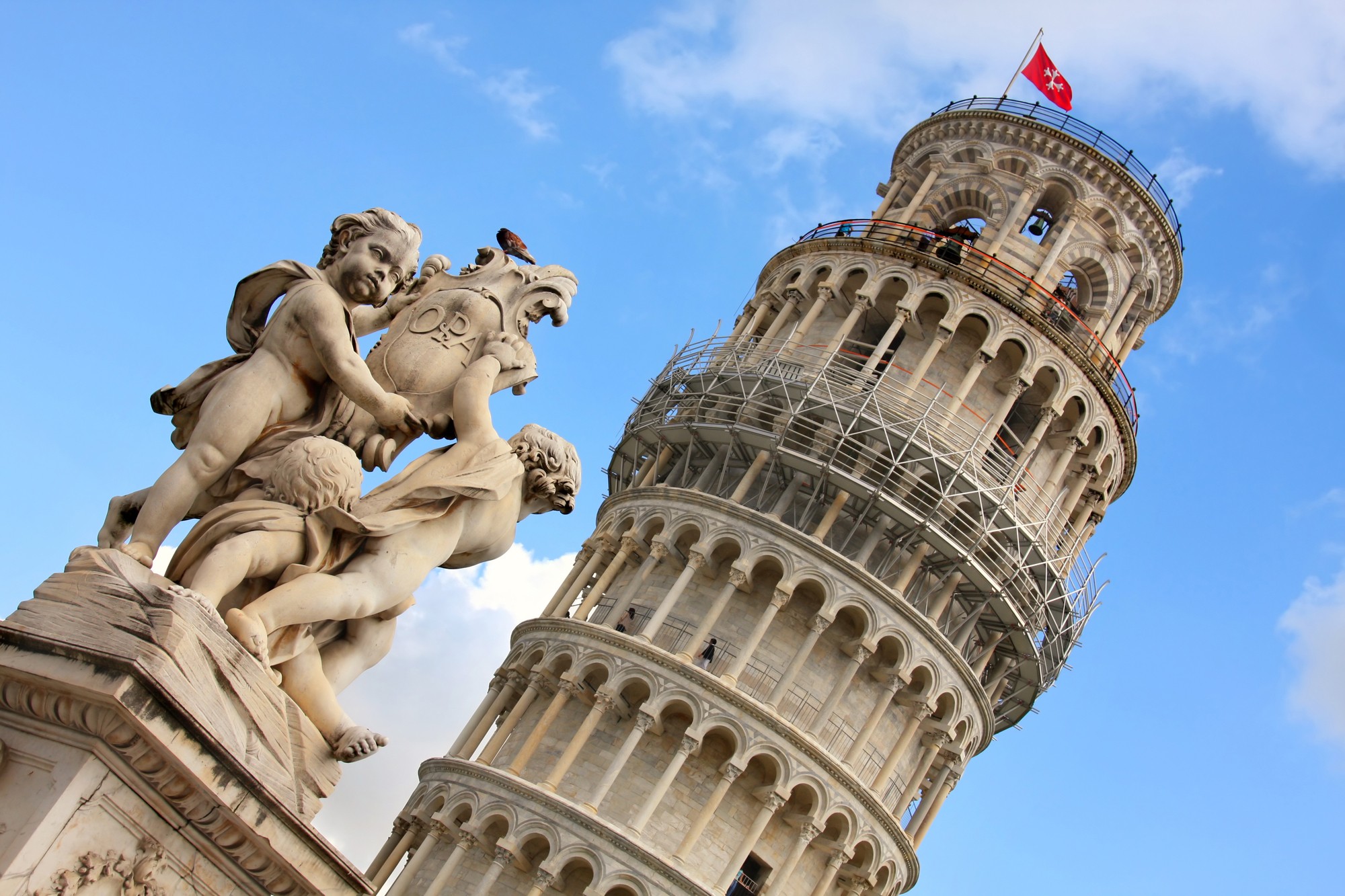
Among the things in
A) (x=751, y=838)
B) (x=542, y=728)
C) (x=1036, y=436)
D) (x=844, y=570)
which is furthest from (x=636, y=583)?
(x=1036, y=436)

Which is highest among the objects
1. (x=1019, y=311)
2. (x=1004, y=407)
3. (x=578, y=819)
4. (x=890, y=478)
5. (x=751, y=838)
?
(x=1019, y=311)

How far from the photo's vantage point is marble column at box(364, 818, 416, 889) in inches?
1160

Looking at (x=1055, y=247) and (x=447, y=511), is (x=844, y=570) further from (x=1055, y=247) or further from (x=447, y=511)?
(x=447, y=511)

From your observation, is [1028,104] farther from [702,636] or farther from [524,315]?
[524,315]

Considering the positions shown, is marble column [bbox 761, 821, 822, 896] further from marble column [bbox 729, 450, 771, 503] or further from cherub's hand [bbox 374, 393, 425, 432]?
cherub's hand [bbox 374, 393, 425, 432]

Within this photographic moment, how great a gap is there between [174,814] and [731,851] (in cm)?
2444

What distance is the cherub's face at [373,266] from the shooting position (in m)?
5.99

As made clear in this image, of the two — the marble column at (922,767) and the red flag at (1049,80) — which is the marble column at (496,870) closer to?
the marble column at (922,767)

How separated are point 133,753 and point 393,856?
26523 millimetres

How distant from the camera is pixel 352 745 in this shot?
216 inches

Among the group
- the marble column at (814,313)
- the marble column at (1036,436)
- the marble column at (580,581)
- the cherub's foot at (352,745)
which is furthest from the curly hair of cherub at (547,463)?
the marble column at (814,313)

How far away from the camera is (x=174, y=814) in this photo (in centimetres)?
470

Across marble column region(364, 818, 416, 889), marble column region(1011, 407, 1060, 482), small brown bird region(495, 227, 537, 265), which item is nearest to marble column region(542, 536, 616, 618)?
marble column region(364, 818, 416, 889)

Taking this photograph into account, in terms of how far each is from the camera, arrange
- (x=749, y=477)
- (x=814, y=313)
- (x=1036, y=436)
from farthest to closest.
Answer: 1. (x=814, y=313)
2. (x=1036, y=436)
3. (x=749, y=477)
